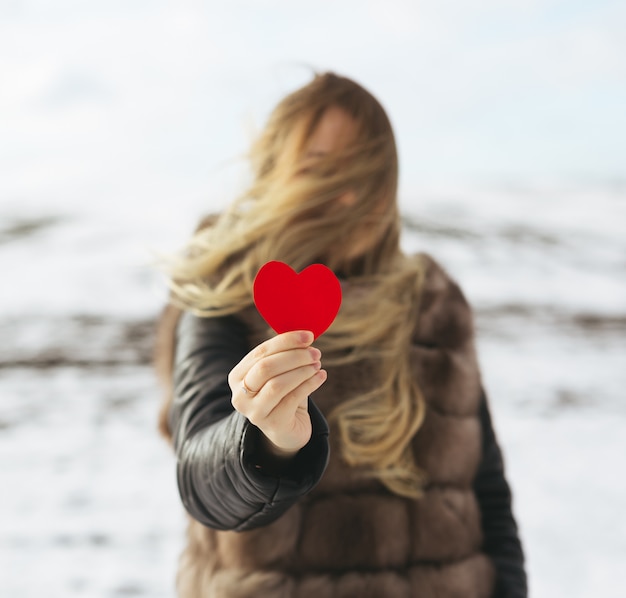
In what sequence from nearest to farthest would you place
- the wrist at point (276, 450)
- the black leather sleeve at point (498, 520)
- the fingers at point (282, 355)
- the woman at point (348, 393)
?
the fingers at point (282, 355) < the wrist at point (276, 450) < the woman at point (348, 393) < the black leather sleeve at point (498, 520)

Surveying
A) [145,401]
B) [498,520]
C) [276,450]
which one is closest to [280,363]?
[276,450]

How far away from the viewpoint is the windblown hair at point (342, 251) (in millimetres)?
1031

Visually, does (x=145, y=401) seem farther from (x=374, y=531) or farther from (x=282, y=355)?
(x=282, y=355)

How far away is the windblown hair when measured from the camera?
40.6 inches

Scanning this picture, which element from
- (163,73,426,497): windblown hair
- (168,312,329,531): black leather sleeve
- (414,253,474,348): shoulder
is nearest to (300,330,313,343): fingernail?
(168,312,329,531): black leather sleeve

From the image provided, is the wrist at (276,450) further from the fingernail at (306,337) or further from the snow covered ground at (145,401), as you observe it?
the snow covered ground at (145,401)

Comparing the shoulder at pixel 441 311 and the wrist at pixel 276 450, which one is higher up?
the wrist at pixel 276 450

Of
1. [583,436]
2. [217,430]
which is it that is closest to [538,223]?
[583,436]

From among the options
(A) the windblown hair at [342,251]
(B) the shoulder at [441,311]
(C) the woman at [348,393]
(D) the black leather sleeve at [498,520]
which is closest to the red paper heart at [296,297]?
(C) the woman at [348,393]

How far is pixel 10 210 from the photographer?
5.72 m

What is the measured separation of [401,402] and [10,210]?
5540 mm

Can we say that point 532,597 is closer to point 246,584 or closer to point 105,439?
point 246,584

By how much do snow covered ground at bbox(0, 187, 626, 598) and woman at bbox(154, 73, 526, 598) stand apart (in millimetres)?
230

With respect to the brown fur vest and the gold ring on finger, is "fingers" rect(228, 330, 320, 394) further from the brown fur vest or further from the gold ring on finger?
the brown fur vest
